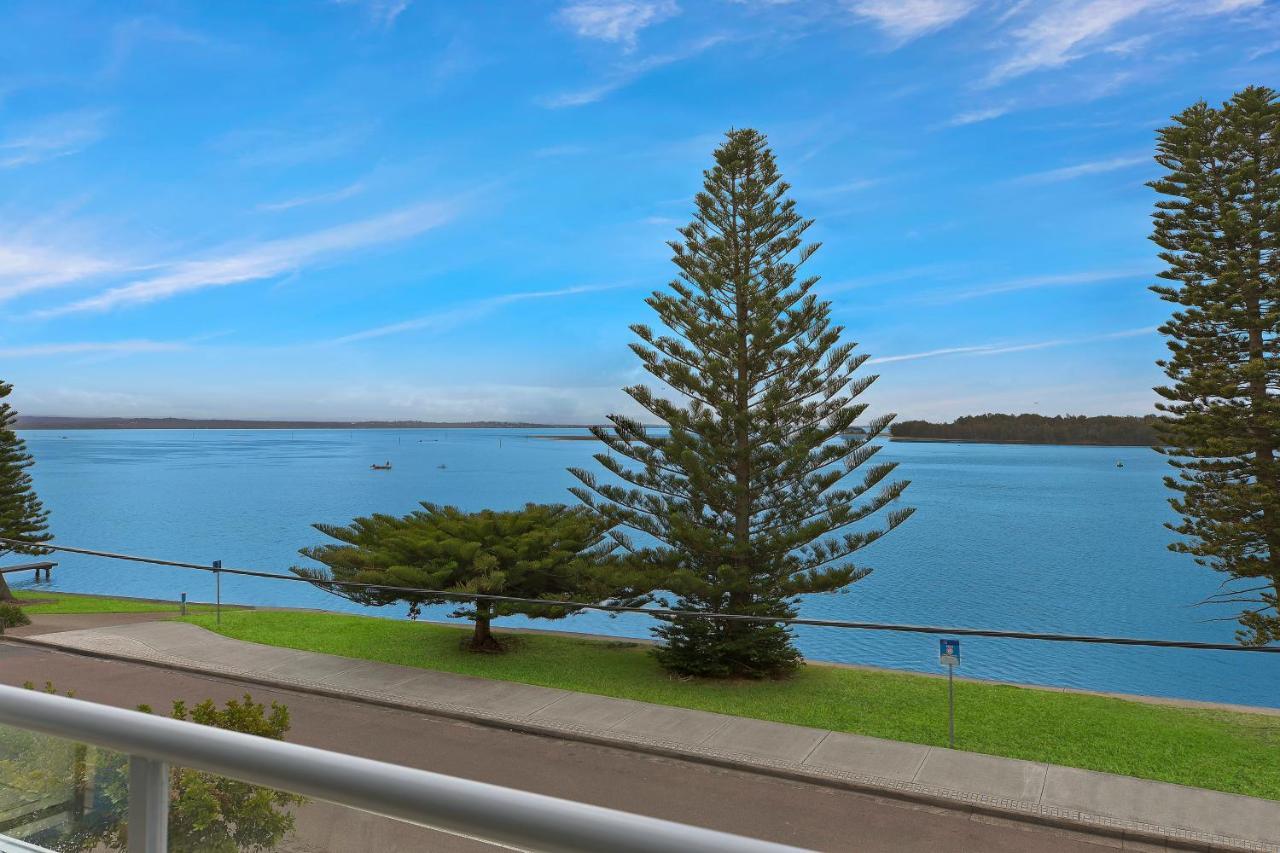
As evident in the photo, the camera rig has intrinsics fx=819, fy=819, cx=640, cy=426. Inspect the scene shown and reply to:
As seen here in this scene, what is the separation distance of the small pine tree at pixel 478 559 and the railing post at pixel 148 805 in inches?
376

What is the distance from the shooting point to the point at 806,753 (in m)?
6.91

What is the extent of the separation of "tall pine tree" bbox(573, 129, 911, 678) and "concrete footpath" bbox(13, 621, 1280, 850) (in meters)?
3.61

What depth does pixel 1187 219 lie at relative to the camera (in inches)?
535

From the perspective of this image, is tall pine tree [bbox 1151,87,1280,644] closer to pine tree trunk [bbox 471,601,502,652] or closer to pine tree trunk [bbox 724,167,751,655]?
pine tree trunk [bbox 724,167,751,655]

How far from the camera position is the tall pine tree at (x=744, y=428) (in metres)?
11.7

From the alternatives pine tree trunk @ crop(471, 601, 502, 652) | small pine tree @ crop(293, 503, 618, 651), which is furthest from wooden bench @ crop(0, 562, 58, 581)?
pine tree trunk @ crop(471, 601, 502, 652)

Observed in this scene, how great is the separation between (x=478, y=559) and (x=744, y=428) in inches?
163

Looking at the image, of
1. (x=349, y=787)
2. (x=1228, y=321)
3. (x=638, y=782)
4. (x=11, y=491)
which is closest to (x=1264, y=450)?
(x=1228, y=321)

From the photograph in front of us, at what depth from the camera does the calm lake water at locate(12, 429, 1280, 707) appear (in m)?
23.9

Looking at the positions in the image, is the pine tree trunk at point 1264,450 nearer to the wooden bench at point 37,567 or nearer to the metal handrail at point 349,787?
the metal handrail at point 349,787

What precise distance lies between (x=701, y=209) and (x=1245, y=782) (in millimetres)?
9343

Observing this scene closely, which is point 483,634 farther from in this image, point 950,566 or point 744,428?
point 950,566

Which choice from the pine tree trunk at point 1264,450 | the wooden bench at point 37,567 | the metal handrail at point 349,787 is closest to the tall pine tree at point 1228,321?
the pine tree trunk at point 1264,450

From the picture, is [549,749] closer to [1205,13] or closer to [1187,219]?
[1187,219]
